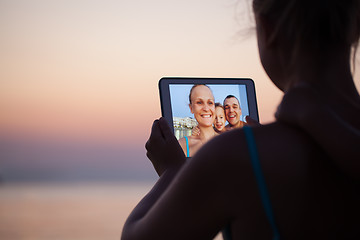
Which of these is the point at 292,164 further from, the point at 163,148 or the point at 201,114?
the point at 201,114

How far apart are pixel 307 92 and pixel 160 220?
25 centimetres

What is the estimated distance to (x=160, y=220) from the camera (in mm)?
486

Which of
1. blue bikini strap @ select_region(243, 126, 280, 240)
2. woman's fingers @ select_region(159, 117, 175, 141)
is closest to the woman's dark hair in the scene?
blue bikini strap @ select_region(243, 126, 280, 240)

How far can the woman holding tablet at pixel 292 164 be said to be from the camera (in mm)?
442

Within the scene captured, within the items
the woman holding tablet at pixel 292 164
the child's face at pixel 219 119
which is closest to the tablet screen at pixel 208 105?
the child's face at pixel 219 119

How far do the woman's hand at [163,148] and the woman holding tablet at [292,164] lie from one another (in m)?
0.20

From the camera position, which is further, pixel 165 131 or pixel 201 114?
pixel 201 114

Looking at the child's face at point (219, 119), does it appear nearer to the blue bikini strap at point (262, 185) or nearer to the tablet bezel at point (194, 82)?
the tablet bezel at point (194, 82)

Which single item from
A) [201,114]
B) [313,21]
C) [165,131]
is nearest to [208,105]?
[201,114]

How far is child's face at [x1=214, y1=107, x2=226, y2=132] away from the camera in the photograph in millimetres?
999

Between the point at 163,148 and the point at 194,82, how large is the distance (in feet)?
1.07

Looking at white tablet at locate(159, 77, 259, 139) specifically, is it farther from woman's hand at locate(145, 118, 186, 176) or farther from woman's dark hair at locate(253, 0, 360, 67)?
woman's dark hair at locate(253, 0, 360, 67)

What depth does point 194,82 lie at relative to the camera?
989 mm

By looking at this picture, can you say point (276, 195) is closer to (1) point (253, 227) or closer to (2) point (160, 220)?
(1) point (253, 227)
